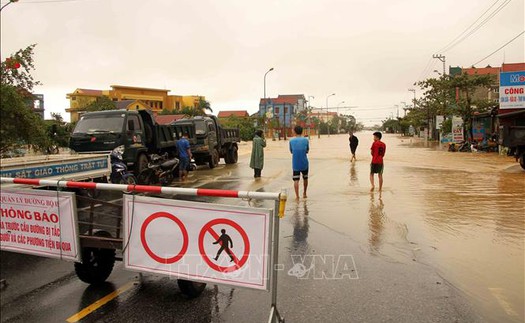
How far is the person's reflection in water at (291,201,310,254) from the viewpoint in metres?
→ 6.09

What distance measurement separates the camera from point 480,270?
508 centimetres

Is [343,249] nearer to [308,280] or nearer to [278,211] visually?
[308,280]

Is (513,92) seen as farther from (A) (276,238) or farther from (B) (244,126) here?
(B) (244,126)

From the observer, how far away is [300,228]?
7.25m

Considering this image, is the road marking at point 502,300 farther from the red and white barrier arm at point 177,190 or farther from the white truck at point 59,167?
the white truck at point 59,167

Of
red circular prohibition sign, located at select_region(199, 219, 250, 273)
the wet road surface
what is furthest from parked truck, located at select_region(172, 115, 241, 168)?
red circular prohibition sign, located at select_region(199, 219, 250, 273)

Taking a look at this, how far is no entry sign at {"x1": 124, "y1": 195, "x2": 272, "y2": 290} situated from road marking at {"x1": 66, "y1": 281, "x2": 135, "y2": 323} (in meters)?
0.55

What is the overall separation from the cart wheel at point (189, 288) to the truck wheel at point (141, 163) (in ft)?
28.7

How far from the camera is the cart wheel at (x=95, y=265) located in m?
4.62

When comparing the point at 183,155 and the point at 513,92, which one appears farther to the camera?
the point at 513,92

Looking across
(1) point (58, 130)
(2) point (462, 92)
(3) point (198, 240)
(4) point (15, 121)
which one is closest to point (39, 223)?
(3) point (198, 240)

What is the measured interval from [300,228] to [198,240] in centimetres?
382

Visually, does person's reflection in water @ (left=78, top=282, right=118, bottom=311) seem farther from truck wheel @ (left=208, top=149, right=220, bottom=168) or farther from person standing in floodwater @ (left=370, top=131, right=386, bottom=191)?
truck wheel @ (left=208, top=149, right=220, bottom=168)

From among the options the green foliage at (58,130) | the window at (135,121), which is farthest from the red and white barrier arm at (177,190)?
the window at (135,121)
